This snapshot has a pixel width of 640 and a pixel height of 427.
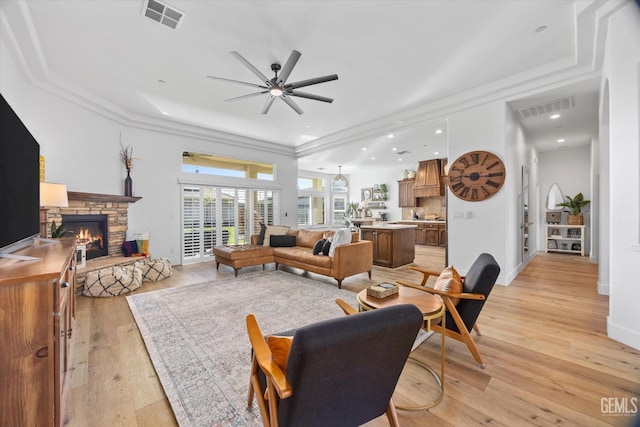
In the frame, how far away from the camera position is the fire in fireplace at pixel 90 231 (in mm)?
4400

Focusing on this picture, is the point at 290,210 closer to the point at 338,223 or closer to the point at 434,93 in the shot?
the point at 338,223

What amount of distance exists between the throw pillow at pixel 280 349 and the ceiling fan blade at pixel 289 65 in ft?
8.79

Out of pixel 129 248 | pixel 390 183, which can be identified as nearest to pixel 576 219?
pixel 390 183

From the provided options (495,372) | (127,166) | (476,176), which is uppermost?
(127,166)

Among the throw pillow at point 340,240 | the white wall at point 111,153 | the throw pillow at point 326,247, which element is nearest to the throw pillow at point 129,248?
the white wall at point 111,153

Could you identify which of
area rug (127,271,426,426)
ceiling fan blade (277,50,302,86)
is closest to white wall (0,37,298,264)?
area rug (127,271,426,426)

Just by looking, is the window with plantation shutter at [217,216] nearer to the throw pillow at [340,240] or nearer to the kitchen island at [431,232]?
the throw pillow at [340,240]

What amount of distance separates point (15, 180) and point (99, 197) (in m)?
3.34

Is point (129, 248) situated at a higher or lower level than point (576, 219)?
A: lower

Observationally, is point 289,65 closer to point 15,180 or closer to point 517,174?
point 15,180

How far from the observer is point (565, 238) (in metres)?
6.94

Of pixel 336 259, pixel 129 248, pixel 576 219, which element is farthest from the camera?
pixel 576 219

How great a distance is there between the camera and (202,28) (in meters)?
2.85

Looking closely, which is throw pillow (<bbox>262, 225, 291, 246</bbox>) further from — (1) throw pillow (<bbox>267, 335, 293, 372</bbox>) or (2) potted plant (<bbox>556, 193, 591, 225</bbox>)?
(2) potted plant (<bbox>556, 193, 591, 225</bbox>)
